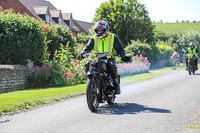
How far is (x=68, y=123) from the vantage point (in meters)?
9.03

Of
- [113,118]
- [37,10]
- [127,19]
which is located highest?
[37,10]

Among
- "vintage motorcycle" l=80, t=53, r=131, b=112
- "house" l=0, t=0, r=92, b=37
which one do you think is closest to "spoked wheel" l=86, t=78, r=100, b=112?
"vintage motorcycle" l=80, t=53, r=131, b=112

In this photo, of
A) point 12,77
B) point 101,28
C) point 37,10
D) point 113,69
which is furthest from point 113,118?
point 37,10

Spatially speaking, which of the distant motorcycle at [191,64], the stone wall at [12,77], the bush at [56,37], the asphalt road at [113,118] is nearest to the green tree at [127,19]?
the distant motorcycle at [191,64]

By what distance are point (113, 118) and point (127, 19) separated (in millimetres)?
52238

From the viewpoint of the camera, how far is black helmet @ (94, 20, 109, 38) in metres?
11.5

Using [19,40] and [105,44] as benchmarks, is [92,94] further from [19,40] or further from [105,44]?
[19,40]

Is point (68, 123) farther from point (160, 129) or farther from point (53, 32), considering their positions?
point (53, 32)

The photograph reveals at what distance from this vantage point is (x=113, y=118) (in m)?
9.63

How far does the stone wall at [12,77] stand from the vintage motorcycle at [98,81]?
688 centimetres

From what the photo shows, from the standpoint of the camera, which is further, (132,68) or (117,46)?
(132,68)

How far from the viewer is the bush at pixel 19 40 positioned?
2003 centimetres

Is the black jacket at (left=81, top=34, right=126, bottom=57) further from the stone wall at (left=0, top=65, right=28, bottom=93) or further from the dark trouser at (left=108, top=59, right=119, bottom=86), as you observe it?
the stone wall at (left=0, top=65, right=28, bottom=93)

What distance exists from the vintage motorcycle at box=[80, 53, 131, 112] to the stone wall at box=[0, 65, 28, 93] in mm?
6879
